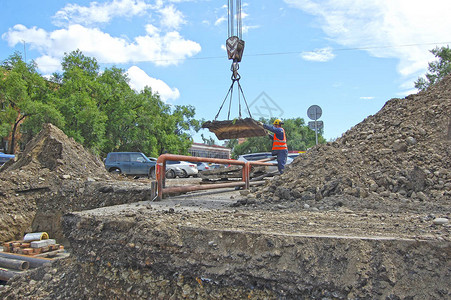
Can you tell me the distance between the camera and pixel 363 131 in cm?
638

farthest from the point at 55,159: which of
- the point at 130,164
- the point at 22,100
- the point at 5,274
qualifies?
the point at 22,100

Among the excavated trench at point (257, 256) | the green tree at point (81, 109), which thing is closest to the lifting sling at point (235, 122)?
the excavated trench at point (257, 256)

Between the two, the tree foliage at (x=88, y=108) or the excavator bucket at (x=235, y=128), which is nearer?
the excavator bucket at (x=235, y=128)

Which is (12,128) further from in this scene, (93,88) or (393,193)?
(393,193)

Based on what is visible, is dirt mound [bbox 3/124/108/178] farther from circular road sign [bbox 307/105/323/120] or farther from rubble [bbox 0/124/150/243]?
circular road sign [bbox 307/105/323/120]

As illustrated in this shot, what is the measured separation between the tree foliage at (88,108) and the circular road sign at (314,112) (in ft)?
65.5

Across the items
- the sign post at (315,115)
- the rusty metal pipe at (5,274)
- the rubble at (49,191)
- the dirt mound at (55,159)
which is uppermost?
the sign post at (315,115)

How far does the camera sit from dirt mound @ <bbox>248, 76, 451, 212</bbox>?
4430 mm

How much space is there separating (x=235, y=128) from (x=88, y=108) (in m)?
20.9

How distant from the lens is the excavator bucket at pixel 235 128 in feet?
27.2

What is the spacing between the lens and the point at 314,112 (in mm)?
10859

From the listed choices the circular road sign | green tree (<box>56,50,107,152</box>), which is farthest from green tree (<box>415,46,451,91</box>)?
green tree (<box>56,50,107,152</box>)

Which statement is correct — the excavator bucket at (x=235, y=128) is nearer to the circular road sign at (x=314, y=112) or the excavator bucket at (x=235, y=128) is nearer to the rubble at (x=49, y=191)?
the rubble at (x=49, y=191)

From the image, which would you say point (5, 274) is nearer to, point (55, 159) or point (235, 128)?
point (55, 159)
